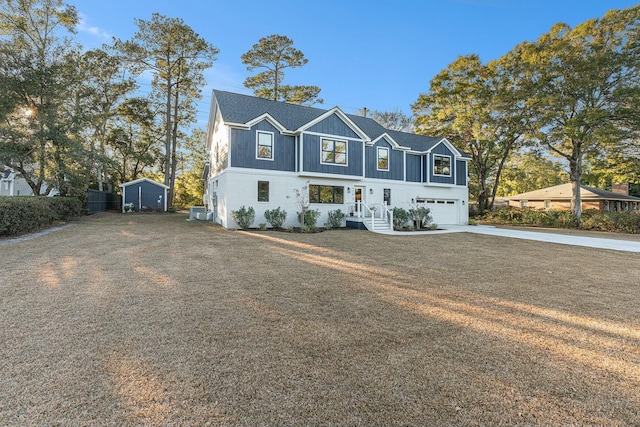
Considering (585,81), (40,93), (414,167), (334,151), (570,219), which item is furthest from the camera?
(414,167)

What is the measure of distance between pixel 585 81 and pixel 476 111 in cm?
637

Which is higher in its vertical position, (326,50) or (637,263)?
(326,50)

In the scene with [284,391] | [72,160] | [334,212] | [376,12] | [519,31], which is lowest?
[284,391]

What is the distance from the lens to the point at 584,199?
92.1ft

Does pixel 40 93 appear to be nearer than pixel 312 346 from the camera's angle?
No

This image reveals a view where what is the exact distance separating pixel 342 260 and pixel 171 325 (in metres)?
4.87

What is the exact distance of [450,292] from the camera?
5.14 m

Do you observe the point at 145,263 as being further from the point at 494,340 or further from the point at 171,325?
the point at 494,340

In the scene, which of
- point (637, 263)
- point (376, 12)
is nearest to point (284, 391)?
point (637, 263)

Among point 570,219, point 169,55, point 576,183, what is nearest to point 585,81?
point 576,183

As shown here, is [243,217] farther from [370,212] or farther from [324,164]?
[370,212]

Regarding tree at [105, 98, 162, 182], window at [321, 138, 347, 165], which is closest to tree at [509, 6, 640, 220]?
window at [321, 138, 347, 165]

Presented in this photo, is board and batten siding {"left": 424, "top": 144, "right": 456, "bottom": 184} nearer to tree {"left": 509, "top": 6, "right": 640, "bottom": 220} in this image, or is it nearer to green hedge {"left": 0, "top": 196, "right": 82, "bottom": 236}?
tree {"left": 509, "top": 6, "right": 640, "bottom": 220}

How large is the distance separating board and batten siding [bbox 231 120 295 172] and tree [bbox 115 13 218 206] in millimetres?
14577
